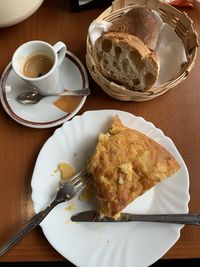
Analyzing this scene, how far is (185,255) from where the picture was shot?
80 centimetres

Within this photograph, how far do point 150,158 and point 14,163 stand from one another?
325mm

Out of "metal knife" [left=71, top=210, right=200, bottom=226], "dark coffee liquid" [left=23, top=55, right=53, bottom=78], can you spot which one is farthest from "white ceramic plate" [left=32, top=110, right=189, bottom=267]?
"dark coffee liquid" [left=23, top=55, right=53, bottom=78]

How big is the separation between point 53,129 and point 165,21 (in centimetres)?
41

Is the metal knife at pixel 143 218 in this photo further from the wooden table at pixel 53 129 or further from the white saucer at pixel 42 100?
the white saucer at pixel 42 100

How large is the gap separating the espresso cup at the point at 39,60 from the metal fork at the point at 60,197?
0.76ft

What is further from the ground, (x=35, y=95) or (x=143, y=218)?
(x=35, y=95)

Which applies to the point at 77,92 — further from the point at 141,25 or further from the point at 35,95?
the point at 141,25

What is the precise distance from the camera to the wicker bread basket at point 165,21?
85 cm

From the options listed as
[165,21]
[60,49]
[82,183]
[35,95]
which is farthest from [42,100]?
[165,21]

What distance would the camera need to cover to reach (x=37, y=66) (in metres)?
0.89

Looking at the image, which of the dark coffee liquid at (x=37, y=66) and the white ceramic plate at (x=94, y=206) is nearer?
the white ceramic plate at (x=94, y=206)

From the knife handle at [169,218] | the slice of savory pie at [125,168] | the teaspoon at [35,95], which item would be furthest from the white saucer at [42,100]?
the knife handle at [169,218]

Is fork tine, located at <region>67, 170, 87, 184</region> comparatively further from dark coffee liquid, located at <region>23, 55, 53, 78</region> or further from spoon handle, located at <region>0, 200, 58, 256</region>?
dark coffee liquid, located at <region>23, 55, 53, 78</region>

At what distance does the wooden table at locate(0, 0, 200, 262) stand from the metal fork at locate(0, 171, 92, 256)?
0.04 m
